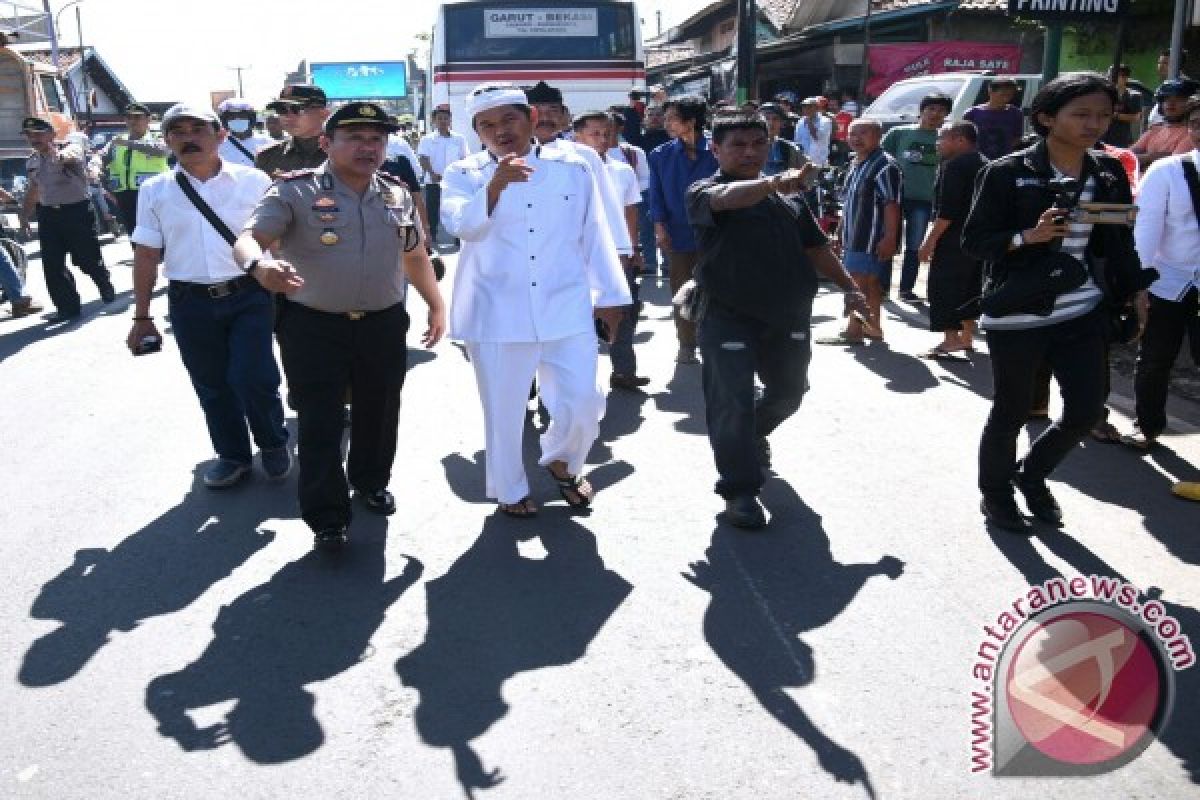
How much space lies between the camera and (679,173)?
328 inches

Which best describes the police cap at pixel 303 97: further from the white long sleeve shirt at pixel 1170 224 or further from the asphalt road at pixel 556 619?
the white long sleeve shirt at pixel 1170 224

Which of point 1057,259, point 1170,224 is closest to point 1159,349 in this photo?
point 1170,224

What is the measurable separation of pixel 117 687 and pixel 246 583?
897 mm

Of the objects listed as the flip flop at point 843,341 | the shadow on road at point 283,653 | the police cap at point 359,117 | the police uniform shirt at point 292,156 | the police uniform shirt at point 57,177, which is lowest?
the flip flop at point 843,341

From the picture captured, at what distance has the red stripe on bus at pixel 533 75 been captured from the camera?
17656mm

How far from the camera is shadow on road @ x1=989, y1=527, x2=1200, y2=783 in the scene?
330 centimetres

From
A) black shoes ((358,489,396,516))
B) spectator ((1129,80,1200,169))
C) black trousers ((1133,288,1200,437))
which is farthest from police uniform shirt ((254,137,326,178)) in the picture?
spectator ((1129,80,1200,169))

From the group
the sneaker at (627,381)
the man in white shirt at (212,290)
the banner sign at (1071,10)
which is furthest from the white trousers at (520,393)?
the banner sign at (1071,10)

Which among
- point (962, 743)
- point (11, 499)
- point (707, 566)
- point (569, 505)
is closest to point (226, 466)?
point (11, 499)

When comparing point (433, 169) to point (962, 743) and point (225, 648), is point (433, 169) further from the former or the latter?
point (962, 743)

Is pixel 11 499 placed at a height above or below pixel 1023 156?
below

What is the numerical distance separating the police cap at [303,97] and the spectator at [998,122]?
6.32m

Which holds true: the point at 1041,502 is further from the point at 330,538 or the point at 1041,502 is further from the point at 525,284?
the point at 330,538

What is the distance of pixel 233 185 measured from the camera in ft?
18.9
